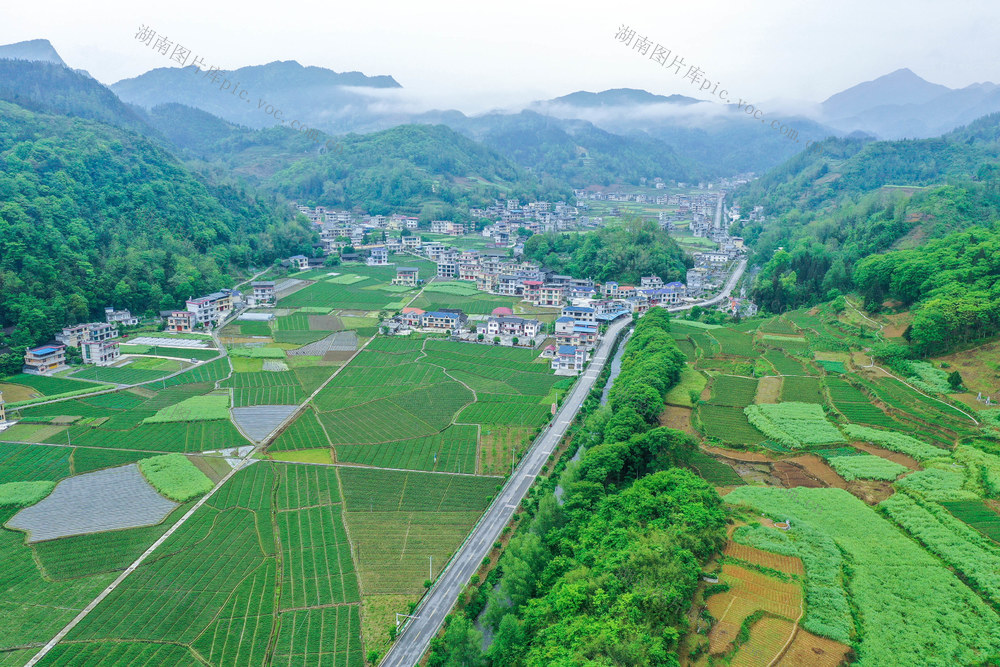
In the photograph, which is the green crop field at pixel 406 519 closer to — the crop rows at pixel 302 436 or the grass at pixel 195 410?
the crop rows at pixel 302 436

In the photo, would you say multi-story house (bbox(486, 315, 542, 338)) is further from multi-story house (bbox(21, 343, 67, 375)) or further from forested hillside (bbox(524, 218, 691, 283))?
multi-story house (bbox(21, 343, 67, 375))

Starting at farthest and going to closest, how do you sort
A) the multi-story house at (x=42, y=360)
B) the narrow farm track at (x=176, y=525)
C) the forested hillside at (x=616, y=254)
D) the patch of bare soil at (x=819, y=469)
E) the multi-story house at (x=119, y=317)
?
the forested hillside at (x=616, y=254) → the multi-story house at (x=119, y=317) → the multi-story house at (x=42, y=360) → the patch of bare soil at (x=819, y=469) → the narrow farm track at (x=176, y=525)

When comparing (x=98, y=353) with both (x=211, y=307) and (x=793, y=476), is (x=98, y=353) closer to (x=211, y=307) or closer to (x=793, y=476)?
(x=211, y=307)

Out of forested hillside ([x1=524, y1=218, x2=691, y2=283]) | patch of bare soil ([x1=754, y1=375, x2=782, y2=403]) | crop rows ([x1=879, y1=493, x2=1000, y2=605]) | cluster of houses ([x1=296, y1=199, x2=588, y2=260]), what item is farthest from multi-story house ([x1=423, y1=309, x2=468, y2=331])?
cluster of houses ([x1=296, y1=199, x2=588, y2=260])

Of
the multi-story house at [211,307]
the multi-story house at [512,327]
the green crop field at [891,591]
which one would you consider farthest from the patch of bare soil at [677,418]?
the multi-story house at [211,307]

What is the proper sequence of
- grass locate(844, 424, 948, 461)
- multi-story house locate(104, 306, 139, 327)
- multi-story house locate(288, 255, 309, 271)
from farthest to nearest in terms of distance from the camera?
multi-story house locate(288, 255, 309, 271) < multi-story house locate(104, 306, 139, 327) < grass locate(844, 424, 948, 461)
